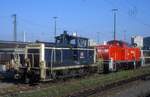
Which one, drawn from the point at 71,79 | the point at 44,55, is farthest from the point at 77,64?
the point at 44,55

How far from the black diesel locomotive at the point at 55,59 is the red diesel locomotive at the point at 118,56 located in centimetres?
488

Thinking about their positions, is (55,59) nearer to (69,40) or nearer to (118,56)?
(69,40)

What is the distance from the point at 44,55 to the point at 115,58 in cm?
1425

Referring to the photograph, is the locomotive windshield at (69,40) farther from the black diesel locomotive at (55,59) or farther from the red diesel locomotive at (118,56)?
the red diesel locomotive at (118,56)

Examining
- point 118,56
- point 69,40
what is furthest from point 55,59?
point 118,56

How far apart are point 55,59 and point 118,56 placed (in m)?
13.9

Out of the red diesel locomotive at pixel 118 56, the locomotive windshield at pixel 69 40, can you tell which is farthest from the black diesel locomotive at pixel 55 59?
the red diesel locomotive at pixel 118 56

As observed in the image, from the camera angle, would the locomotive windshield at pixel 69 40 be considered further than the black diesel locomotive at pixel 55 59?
Yes

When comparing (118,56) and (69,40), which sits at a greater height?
(69,40)

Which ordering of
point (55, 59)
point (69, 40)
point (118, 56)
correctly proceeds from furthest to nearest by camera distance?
point (118, 56) → point (69, 40) → point (55, 59)

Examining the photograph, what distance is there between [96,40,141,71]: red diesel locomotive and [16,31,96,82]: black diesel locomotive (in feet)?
16.0

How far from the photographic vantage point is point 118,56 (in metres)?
36.2

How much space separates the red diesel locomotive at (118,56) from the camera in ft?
110

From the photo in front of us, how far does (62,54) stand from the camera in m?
24.6
